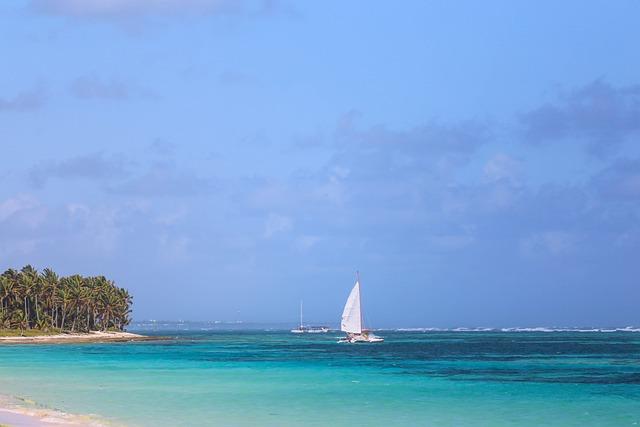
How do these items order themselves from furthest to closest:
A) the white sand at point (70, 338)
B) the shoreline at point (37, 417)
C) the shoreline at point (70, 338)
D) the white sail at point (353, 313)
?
1. the white sail at point (353, 313)
2. the white sand at point (70, 338)
3. the shoreline at point (70, 338)
4. the shoreline at point (37, 417)

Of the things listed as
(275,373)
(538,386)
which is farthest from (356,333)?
(538,386)

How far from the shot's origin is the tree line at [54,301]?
140 metres

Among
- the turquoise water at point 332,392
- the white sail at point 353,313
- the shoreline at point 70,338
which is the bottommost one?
the turquoise water at point 332,392

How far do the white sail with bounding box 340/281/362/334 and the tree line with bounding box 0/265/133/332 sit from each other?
1846 inches

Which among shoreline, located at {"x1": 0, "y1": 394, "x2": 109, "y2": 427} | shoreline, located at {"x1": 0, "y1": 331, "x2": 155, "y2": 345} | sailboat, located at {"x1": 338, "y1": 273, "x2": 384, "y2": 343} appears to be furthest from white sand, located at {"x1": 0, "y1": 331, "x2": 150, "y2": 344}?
shoreline, located at {"x1": 0, "y1": 394, "x2": 109, "y2": 427}

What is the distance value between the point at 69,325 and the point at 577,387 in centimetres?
12452

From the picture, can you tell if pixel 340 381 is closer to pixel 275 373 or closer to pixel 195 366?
pixel 275 373

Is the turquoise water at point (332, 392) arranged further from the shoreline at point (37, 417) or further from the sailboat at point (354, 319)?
the sailboat at point (354, 319)

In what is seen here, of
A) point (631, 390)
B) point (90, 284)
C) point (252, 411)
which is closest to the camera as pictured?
point (252, 411)

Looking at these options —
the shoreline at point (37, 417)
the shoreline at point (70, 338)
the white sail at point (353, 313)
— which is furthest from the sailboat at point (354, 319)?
the shoreline at point (37, 417)

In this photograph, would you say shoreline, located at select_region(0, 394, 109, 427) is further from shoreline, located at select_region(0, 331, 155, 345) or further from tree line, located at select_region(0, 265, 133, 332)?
tree line, located at select_region(0, 265, 133, 332)

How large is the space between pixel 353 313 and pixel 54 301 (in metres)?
51.6

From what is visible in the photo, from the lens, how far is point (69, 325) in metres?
162

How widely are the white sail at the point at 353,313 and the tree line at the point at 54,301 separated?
A: 46.9 m
